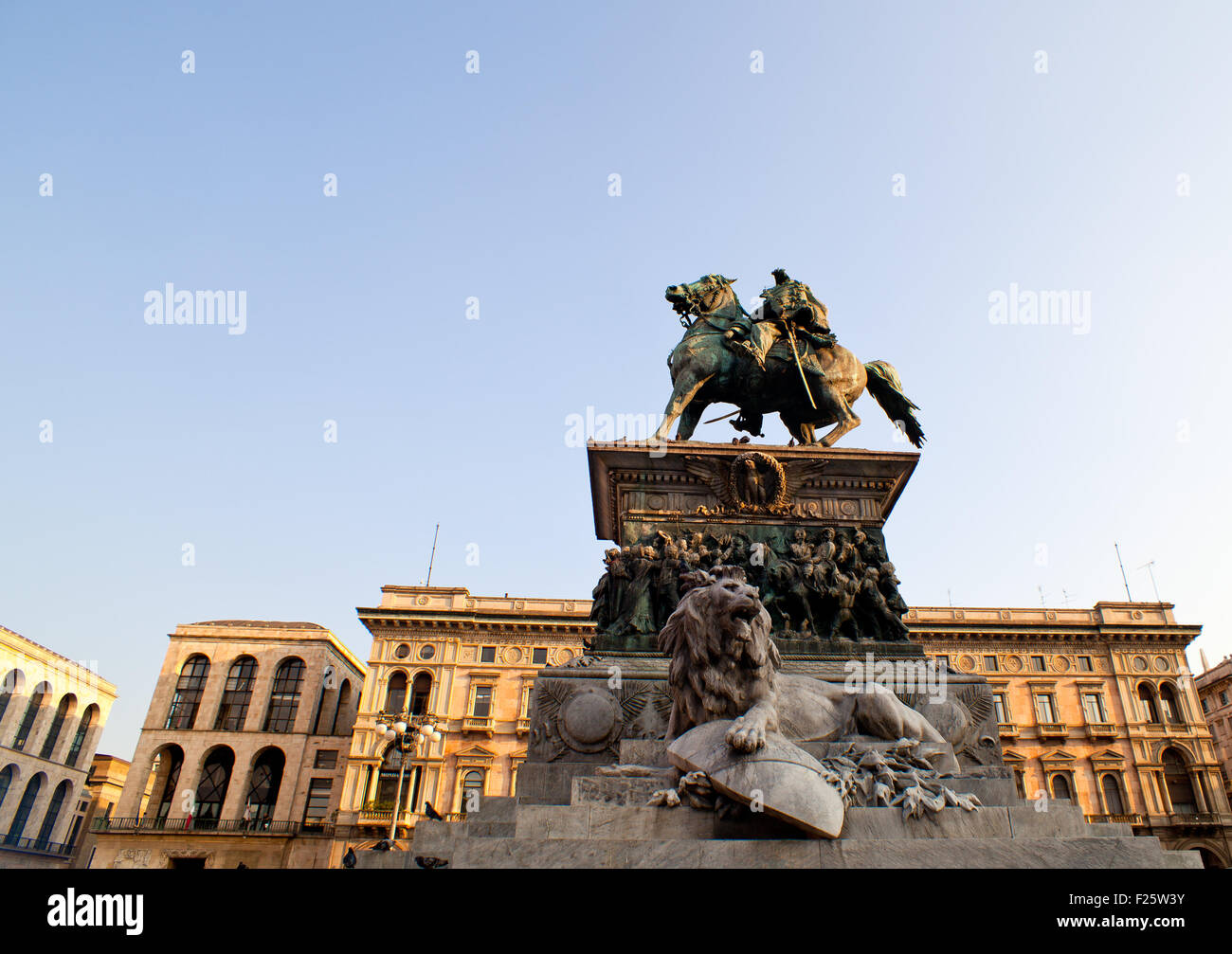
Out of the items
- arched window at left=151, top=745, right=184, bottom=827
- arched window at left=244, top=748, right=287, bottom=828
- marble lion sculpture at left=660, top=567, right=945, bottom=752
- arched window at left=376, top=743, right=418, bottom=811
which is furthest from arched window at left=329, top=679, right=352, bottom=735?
marble lion sculpture at left=660, top=567, right=945, bottom=752

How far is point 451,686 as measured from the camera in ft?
149

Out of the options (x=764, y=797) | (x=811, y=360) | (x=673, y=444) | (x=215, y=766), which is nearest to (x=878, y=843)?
(x=764, y=797)

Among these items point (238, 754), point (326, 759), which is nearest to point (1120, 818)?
point (326, 759)

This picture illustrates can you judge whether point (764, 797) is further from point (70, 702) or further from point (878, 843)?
point (70, 702)

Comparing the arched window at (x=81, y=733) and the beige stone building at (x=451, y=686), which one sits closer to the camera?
the beige stone building at (x=451, y=686)

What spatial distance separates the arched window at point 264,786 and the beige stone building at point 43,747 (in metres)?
14.1

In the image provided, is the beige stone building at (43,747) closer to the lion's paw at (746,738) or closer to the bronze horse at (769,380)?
the bronze horse at (769,380)

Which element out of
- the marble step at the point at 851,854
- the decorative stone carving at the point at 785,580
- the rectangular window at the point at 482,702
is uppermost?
the rectangular window at the point at 482,702

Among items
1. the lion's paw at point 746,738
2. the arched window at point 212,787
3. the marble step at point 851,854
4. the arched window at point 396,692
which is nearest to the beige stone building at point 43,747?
the arched window at point 212,787

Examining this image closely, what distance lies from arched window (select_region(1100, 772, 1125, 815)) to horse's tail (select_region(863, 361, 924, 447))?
4304cm

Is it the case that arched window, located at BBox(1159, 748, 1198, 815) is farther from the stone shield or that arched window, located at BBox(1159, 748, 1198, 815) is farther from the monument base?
the stone shield

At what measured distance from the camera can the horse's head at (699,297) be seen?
11.6m

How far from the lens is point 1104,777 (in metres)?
44.1
